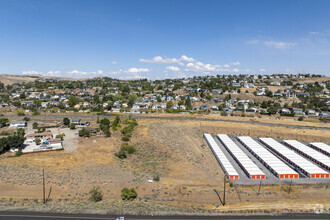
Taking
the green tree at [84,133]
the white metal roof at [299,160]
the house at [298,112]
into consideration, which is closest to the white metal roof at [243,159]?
the white metal roof at [299,160]

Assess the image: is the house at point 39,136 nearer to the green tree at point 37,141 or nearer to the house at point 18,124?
the green tree at point 37,141

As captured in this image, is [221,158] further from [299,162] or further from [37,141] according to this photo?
[37,141]

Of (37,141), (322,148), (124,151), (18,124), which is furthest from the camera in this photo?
(18,124)

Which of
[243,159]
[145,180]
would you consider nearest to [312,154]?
[243,159]

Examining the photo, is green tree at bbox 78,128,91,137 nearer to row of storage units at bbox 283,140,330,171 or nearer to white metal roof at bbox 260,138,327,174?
white metal roof at bbox 260,138,327,174

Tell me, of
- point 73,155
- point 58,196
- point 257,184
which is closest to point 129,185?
point 58,196

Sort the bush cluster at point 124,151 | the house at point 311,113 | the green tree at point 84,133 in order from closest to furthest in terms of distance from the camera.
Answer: the bush cluster at point 124,151
the green tree at point 84,133
the house at point 311,113

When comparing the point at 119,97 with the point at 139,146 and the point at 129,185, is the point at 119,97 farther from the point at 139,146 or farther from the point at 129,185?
the point at 129,185
